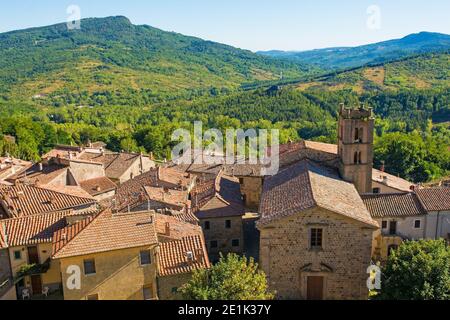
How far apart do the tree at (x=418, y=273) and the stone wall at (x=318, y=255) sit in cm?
208

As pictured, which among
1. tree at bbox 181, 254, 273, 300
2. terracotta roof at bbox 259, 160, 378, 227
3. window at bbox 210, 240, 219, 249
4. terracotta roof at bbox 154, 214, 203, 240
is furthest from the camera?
window at bbox 210, 240, 219, 249

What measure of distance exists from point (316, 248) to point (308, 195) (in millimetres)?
3452

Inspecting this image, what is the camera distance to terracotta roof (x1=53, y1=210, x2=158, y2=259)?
22359 millimetres

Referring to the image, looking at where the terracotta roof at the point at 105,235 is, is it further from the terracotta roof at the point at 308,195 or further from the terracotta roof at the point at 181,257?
the terracotta roof at the point at 308,195

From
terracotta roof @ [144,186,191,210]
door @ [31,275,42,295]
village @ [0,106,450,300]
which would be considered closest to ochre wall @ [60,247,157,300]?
village @ [0,106,450,300]

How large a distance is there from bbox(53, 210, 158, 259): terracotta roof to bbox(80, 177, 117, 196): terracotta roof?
22.8 metres

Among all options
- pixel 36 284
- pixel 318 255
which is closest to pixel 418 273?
pixel 318 255

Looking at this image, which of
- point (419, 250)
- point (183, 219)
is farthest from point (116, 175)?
point (419, 250)

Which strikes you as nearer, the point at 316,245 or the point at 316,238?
the point at 316,238

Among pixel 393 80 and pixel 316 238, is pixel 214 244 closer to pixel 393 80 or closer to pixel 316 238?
pixel 316 238

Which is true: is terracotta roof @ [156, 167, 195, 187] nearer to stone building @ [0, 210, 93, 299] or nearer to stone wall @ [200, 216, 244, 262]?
stone wall @ [200, 216, 244, 262]

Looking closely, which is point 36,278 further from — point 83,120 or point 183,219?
point 83,120

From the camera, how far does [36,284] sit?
26344mm

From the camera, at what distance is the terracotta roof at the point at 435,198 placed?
113 ft
